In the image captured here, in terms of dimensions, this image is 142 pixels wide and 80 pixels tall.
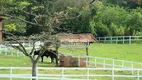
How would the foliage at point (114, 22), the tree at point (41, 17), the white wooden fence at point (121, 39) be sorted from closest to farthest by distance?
the tree at point (41, 17) < the white wooden fence at point (121, 39) < the foliage at point (114, 22)

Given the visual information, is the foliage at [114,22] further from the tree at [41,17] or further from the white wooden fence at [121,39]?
the tree at [41,17]

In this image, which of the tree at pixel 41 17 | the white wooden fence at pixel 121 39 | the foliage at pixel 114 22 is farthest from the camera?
the foliage at pixel 114 22

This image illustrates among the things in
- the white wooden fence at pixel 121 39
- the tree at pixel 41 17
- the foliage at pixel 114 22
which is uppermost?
the tree at pixel 41 17

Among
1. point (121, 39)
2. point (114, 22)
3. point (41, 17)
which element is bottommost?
point (121, 39)

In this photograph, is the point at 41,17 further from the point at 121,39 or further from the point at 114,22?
the point at 114,22

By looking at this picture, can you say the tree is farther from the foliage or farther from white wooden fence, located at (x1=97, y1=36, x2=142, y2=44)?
the foliage

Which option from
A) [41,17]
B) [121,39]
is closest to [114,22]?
[121,39]

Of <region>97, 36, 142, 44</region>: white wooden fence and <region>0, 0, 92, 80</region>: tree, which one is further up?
<region>0, 0, 92, 80</region>: tree

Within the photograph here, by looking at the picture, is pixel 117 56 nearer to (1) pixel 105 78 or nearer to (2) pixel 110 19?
(1) pixel 105 78

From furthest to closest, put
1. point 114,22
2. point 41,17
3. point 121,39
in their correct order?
1. point 114,22
2. point 121,39
3. point 41,17

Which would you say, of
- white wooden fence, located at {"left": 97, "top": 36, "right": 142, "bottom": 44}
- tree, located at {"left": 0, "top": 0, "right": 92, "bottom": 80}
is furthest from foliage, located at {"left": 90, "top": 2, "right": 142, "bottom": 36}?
tree, located at {"left": 0, "top": 0, "right": 92, "bottom": 80}

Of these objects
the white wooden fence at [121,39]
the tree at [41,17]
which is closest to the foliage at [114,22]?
the white wooden fence at [121,39]

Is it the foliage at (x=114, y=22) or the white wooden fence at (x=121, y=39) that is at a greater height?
the foliage at (x=114, y=22)

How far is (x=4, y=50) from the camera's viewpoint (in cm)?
3606
